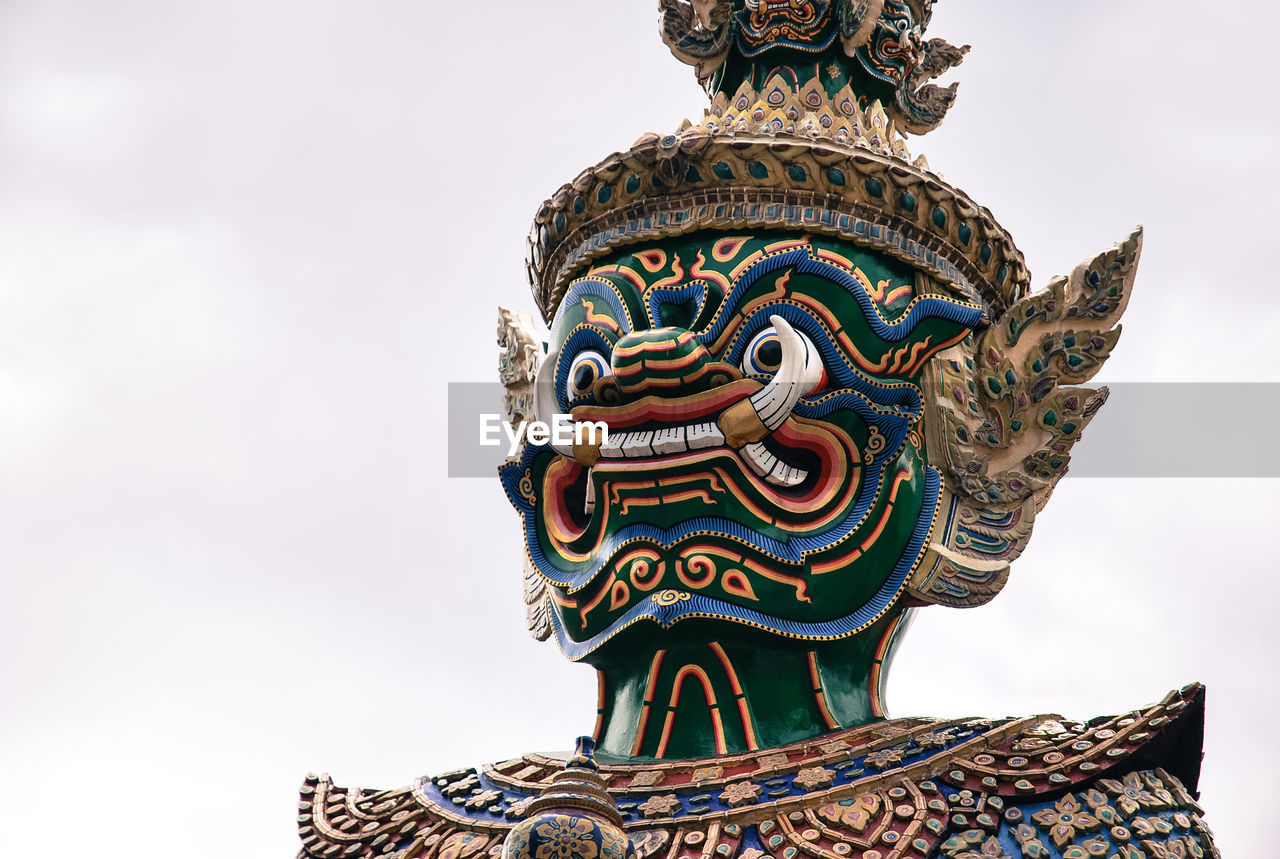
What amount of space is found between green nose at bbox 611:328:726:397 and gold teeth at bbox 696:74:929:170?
3.51 ft

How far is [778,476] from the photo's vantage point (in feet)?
27.6

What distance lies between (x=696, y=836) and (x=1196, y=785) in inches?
76.5

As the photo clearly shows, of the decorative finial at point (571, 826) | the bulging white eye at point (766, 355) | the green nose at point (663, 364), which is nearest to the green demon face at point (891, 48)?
the bulging white eye at point (766, 355)

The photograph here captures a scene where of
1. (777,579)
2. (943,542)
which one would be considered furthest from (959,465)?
(777,579)

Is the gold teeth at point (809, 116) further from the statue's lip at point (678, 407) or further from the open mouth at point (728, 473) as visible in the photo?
the open mouth at point (728, 473)

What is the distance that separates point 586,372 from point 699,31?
5.90 ft

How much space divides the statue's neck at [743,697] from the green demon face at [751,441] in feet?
0.54

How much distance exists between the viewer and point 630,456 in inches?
335

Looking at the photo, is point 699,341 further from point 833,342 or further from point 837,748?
point 837,748

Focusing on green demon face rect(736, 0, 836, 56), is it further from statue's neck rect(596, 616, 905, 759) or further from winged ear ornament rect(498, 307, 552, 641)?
statue's neck rect(596, 616, 905, 759)

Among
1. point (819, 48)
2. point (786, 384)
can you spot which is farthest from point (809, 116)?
point (786, 384)

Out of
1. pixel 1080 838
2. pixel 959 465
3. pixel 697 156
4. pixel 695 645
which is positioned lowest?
pixel 1080 838

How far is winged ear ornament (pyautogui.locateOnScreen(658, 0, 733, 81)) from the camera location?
948cm

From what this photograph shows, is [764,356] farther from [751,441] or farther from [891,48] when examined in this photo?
[891,48]
